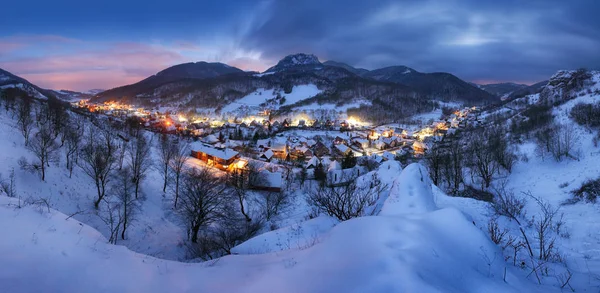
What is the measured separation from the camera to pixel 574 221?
1505 cm

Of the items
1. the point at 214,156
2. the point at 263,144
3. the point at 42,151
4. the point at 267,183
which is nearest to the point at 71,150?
the point at 42,151

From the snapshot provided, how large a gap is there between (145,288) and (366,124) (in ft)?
501

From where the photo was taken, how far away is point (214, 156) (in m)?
50.1

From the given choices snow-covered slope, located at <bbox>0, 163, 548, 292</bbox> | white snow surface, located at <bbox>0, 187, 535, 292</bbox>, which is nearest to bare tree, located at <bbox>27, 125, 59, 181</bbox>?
snow-covered slope, located at <bbox>0, 163, 548, 292</bbox>

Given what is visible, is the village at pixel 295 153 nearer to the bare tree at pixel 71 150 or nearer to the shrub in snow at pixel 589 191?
the bare tree at pixel 71 150

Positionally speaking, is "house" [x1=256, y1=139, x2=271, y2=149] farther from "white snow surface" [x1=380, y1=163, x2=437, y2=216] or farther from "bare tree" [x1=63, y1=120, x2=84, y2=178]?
"white snow surface" [x1=380, y1=163, x2=437, y2=216]

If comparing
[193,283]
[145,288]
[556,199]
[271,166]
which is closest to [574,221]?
[556,199]

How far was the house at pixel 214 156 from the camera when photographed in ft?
161

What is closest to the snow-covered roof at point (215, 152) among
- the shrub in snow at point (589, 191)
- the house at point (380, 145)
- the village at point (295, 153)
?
the village at point (295, 153)

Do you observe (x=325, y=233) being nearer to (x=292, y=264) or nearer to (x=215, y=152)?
(x=292, y=264)

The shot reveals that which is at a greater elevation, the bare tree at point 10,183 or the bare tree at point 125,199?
the bare tree at point 10,183

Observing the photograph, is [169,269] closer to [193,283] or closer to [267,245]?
[193,283]

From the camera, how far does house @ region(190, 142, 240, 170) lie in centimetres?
4906

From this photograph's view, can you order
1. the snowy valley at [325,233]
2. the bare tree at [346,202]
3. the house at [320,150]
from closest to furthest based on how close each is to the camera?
the snowy valley at [325,233]
the bare tree at [346,202]
the house at [320,150]
